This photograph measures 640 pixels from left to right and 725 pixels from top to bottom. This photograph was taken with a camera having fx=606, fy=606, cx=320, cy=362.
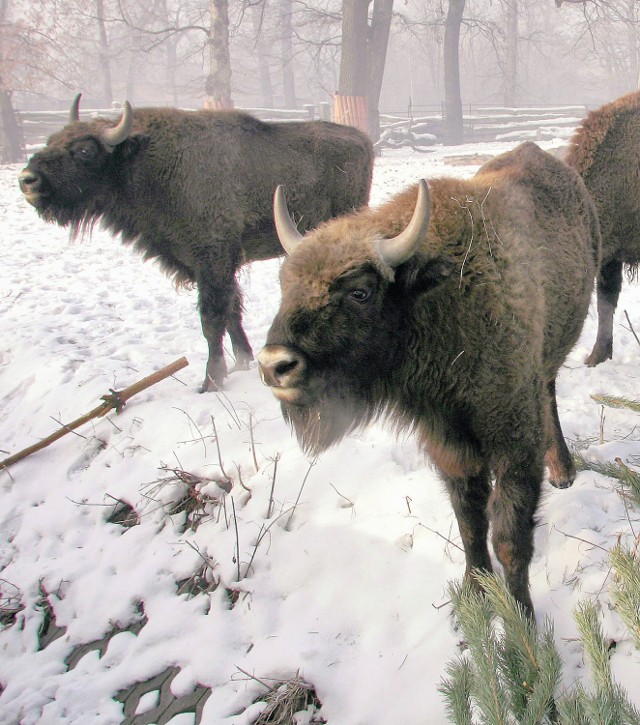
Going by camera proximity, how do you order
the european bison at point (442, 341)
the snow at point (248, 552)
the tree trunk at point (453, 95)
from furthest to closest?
the tree trunk at point (453, 95), the snow at point (248, 552), the european bison at point (442, 341)

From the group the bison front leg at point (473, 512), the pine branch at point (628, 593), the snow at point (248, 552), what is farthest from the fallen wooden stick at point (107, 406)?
the pine branch at point (628, 593)

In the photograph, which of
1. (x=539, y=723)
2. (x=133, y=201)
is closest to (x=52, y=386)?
(x=133, y=201)

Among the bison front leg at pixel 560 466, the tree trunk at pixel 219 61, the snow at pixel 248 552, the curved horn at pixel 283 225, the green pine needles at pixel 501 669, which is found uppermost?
the tree trunk at pixel 219 61

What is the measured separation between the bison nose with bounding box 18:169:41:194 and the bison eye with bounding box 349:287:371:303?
365 cm

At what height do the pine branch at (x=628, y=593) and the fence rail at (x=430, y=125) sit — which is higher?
the fence rail at (x=430, y=125)

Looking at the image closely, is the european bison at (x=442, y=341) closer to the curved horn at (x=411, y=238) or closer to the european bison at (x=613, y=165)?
the curved horn at (x=411, y=238)

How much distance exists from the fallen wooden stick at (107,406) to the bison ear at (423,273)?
9.44ft

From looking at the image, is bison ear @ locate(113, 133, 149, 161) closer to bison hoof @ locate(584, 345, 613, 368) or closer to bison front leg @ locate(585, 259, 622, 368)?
bison front leg @ locate(585, 259, 622, 368)

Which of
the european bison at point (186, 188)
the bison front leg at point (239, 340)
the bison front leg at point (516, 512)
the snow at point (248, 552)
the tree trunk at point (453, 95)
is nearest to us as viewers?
the bison front leg at point (516, 512)

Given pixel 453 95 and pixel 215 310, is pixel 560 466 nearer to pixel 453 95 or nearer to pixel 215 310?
pixel 215 310

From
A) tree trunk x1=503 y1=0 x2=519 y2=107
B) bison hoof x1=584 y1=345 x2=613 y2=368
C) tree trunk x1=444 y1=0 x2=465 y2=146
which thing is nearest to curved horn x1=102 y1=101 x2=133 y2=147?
bison hoof x1=584 y1=345 x2=613 y2=368

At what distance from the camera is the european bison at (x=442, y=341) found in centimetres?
208

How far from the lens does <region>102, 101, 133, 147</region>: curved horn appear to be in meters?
4.59

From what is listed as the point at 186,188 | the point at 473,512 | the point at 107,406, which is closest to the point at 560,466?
the point at 473,512
